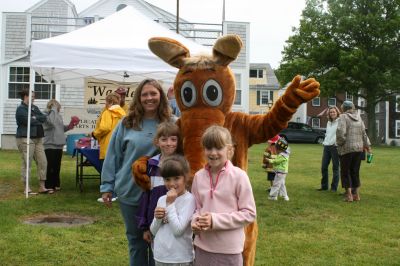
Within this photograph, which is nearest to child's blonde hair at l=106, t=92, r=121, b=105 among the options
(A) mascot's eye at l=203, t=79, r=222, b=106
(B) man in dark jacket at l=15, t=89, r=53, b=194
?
(B) man in dark jacket at l=15, t=89, r=53, b=194

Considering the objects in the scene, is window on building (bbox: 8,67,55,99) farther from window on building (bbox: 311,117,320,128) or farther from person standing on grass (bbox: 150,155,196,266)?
window on building (bbox: 311,117,320,128)

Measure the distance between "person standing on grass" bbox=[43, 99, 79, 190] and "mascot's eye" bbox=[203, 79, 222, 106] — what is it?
6775 millimetres

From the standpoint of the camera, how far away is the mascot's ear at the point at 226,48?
10.1 feet

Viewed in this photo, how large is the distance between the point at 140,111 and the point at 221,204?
47.4 inches

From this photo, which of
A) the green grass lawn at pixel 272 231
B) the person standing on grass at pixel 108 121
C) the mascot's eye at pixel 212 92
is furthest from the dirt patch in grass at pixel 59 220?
the mascot's eye at pixel 212 92

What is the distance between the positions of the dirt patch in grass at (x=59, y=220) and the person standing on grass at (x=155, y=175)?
11.8 feet

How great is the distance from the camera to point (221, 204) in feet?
8.89

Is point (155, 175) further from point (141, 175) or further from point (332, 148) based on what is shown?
point (332, 148)

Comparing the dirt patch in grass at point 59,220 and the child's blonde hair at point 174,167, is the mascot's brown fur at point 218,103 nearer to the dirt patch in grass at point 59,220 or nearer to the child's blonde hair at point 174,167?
the child's blonde hair at point 174,167

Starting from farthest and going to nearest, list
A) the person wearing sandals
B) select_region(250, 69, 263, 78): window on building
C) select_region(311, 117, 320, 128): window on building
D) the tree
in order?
select_region(311, 117, 320, 128): window on building, select_region(250, 69, 263, 78): window on building, the tree, the person wearing sandals

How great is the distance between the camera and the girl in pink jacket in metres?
2.67

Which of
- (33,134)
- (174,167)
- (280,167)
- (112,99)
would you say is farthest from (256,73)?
(174,167)

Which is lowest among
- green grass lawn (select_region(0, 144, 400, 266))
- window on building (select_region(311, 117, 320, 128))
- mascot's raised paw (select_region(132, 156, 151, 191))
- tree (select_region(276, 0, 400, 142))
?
green grass lawn (select_region(0, 144, 400, 266))

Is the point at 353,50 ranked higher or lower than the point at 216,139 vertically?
higher
